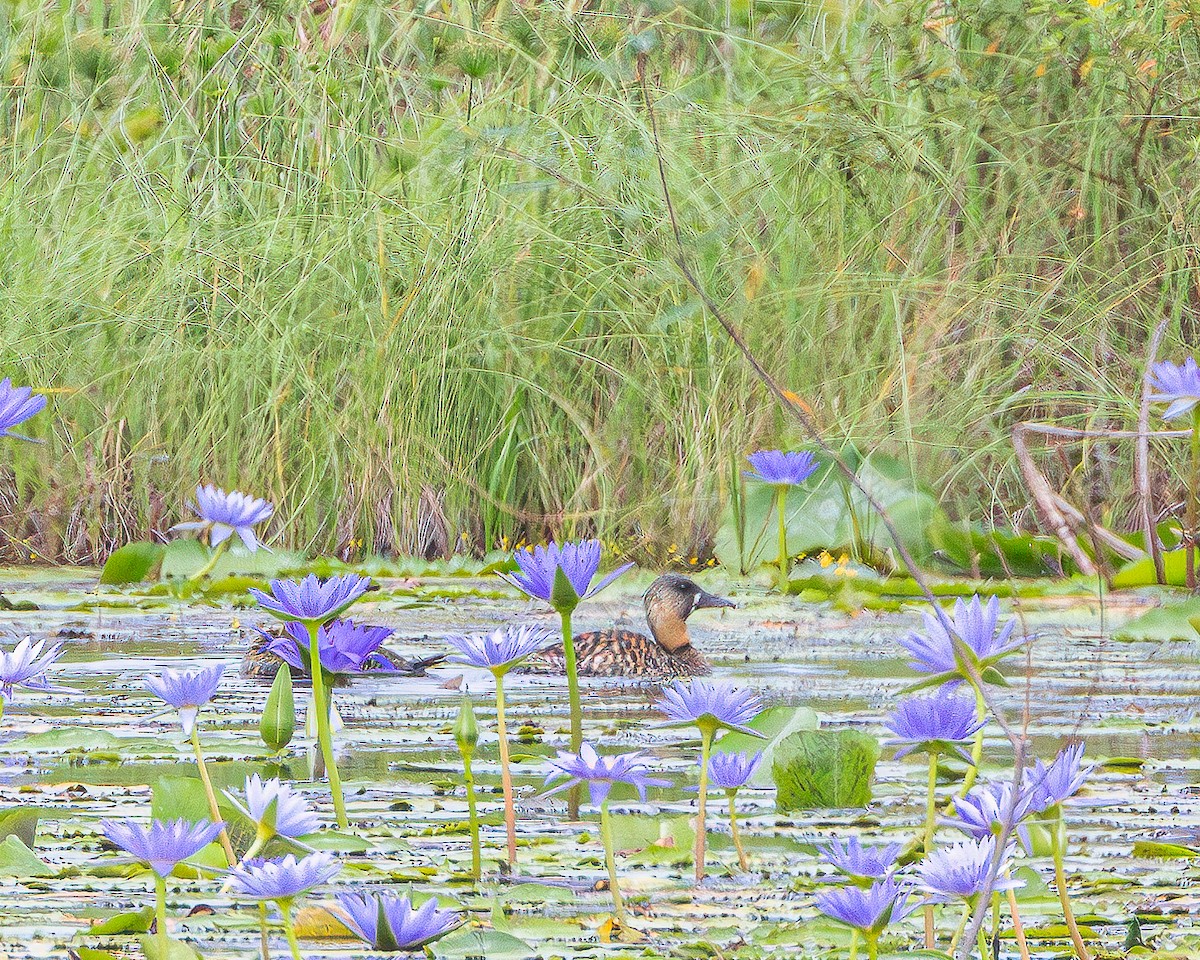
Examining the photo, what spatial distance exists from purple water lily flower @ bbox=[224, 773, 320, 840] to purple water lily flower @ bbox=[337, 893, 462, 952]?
0.07 m

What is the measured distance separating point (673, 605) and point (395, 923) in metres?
1.76

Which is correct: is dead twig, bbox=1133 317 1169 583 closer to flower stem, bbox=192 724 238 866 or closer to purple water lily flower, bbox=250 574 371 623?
purple water lily flower, bbox=250 574 371 623

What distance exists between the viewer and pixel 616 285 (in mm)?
3955

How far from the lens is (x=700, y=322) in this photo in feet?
12.8

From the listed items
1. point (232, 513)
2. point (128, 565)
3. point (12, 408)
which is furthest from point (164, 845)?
point (128, 565)

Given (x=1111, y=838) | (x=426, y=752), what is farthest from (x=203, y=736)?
(x=1111, y=838)

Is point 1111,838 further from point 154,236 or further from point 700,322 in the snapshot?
point 154,236

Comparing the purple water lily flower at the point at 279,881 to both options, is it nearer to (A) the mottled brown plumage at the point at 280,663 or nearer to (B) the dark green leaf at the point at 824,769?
(B) the dark green leaf at the point at 824,769

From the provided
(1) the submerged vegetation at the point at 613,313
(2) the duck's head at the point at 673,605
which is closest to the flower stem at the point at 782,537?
(1) the submerged vegetation at the point at 613,313

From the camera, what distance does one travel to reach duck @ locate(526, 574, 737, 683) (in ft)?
8.81

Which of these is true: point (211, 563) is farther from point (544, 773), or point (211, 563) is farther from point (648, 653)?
point (544, 773)

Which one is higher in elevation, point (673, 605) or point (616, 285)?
point (616, 285)

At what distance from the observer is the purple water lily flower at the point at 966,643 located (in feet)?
4.18

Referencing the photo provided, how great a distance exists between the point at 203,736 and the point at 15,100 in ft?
13.4
